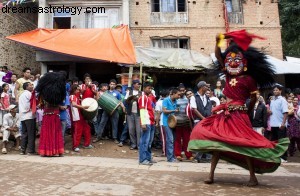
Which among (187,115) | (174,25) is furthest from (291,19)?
(187,115)

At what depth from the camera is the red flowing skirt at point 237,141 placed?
533 cm

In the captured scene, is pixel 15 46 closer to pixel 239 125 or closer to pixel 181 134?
pixel 181 134

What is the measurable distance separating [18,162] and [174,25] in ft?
39.6

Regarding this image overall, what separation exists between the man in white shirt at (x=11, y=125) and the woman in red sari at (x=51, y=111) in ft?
3.99

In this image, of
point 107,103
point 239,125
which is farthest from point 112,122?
point 239,125

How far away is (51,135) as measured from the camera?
866 centimetres

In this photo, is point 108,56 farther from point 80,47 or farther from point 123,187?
point 123,187

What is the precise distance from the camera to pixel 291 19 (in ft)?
70.8

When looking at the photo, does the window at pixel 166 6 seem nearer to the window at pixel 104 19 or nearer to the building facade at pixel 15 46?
the window at pixel 104 19

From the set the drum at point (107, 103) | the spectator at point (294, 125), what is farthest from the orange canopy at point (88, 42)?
the spectator at point (294, 125)

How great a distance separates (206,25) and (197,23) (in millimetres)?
457

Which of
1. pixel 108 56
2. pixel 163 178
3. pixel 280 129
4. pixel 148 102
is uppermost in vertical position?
pixel 108 56

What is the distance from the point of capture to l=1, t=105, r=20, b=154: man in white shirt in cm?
929

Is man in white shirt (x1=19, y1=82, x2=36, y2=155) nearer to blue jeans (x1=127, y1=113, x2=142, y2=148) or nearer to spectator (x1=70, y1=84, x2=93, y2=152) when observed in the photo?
spectator (x1=70, y1=84, x2=93, y2=152)
